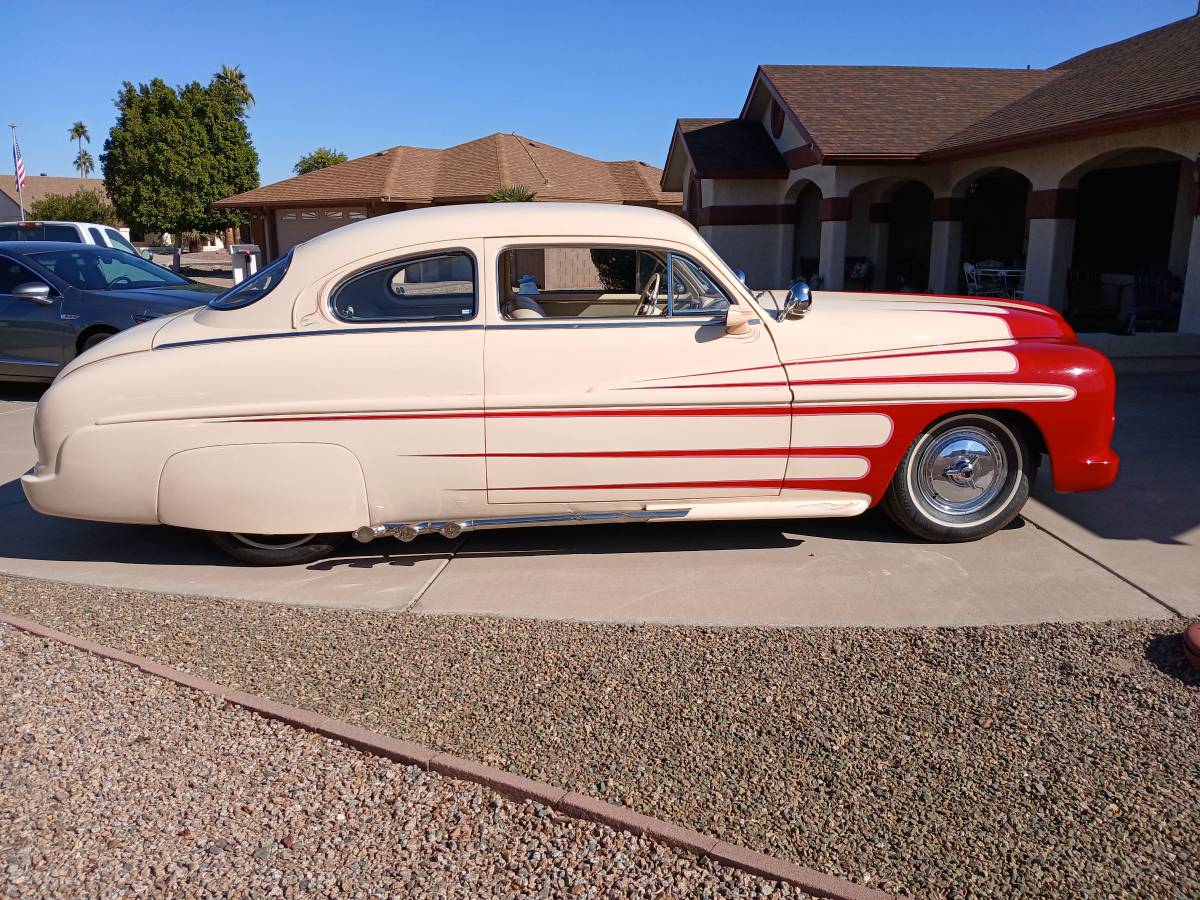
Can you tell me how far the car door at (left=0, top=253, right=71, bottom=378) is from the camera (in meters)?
9.80

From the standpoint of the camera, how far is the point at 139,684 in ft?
12.9

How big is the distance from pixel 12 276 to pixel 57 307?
0.80 meters

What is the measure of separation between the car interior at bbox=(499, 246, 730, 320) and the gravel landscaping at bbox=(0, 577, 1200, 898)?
5.69 ft

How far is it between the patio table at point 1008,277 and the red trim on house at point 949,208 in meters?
1.38

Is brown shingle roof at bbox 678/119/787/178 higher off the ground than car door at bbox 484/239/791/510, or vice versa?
brown shingle roof at bbox 678/119/787/178

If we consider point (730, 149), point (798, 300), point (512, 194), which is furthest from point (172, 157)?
point (798, 300)

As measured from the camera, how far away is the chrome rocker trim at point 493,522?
495 centimetres

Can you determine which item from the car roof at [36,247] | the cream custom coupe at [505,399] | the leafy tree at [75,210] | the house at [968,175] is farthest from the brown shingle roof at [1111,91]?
the leafy tree at [75,210]

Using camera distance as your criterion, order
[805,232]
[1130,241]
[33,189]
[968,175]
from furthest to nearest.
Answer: [33,189] → [805,232] → [968,175] → [1130,241]

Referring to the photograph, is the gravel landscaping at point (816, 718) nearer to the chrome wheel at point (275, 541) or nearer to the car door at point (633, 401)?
the chrome wheel at point (275, 541)

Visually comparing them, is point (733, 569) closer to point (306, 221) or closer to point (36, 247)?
point (36, 247)

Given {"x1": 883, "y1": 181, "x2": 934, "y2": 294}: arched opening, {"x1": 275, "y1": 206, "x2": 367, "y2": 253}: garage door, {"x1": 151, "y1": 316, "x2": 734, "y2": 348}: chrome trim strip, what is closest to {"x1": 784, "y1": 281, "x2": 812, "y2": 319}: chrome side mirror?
{"x1": 151, "y1": 316, "x2": 734, "y2": 348}: chrome trim strip

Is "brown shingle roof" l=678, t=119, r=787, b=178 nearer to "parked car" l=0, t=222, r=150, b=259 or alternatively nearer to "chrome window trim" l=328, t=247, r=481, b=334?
"parked car" l=0, t=222, r=150, b=259

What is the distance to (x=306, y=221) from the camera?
33.7 m
